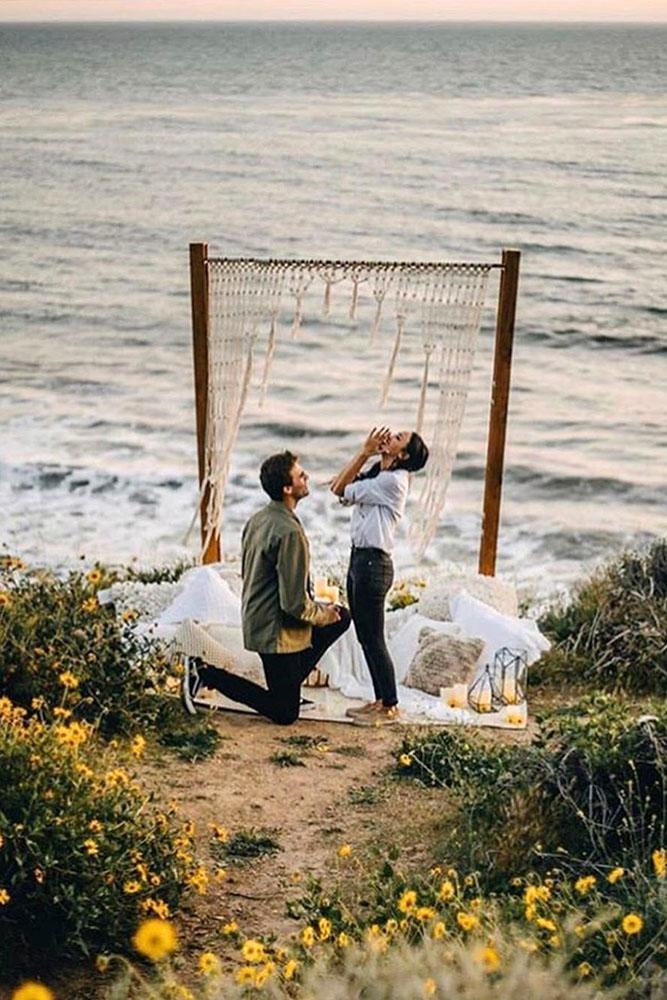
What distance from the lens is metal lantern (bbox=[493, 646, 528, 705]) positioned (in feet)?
27.2

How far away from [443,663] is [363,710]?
0.61 metres

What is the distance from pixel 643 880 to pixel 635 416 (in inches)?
733

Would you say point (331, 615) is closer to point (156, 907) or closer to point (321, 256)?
point (156, 907)

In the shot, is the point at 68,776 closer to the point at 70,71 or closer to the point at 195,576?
the point at 195,576

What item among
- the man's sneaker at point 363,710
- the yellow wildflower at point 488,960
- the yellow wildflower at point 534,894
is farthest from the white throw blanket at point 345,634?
the yellow wildflower at point 488,960

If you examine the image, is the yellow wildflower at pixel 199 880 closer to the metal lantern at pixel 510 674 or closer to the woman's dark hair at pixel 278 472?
the woman's dark hair at pixel 278 472

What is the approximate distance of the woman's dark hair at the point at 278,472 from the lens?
755cm

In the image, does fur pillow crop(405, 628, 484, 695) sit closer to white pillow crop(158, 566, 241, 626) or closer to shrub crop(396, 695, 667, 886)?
white pillow crop(158, 566, 241, 626)

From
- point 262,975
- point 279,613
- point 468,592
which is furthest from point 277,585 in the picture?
point 262,975

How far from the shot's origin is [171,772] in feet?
22.6

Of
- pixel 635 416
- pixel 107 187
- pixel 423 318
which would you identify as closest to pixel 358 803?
pixel 423 318

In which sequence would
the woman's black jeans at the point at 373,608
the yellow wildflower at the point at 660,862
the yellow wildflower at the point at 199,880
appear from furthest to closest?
the woman's black jeans at the point at 373,608 → the yellow wildflower at the point at 199,880 → the yellow wildflower at the point at 660,862

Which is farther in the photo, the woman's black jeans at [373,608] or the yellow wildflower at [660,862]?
the woman's black jeans at [373,608]

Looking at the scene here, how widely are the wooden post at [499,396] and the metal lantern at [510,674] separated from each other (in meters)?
1.09
